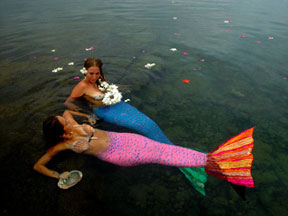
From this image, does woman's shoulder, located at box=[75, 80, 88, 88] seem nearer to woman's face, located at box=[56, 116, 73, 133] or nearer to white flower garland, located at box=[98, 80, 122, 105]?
white flower garland, located at box=[98, 80, 122, 105]

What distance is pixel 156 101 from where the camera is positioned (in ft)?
19.2

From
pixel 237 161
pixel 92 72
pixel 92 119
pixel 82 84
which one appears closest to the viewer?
pixel 237 161

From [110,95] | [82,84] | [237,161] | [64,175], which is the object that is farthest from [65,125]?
[237,161]

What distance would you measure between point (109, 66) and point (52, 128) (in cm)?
539

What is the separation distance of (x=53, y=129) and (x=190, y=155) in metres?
2.47

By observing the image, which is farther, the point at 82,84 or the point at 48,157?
the point at 82,84

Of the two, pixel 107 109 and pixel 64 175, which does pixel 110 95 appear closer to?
pixel 107 109

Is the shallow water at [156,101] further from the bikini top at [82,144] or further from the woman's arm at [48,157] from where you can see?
the bikini top at [82,144]

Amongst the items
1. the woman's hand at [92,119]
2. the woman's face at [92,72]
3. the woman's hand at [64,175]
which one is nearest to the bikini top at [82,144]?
the woman's hand at [64,175]

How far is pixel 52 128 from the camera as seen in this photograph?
2.94 m

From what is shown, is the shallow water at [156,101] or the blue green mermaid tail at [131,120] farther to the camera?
the blue green mermaid tail at [131,120]

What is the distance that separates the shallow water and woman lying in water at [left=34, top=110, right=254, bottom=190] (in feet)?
1.63

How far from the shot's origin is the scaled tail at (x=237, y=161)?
305cm

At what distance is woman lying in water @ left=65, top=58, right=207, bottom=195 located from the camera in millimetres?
4270
